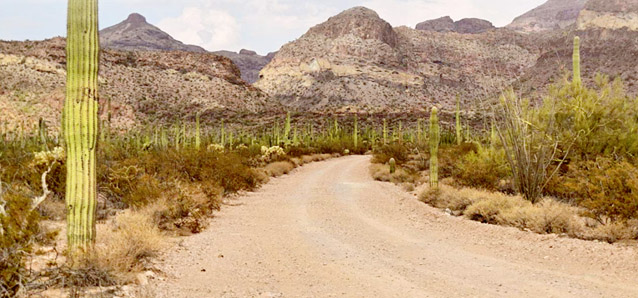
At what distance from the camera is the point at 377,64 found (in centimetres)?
10719

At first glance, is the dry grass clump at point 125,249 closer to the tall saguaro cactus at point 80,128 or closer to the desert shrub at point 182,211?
the tall saguaro cactus at point 80,128

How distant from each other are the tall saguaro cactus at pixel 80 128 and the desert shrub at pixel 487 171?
1032 cm

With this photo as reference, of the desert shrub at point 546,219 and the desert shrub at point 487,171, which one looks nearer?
the desert shrub at point 546,219

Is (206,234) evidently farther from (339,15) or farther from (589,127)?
(339,15)

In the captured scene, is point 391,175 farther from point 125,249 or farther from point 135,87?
point 135,87

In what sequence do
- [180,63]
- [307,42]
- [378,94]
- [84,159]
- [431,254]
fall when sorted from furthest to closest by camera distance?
1. [307,42]
2. [378,94]
3. [180,63]
4. [431,254]
5. [84,159]

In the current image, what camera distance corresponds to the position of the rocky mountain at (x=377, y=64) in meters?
93.1

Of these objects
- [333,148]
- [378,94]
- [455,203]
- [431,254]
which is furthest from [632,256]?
[378,94]

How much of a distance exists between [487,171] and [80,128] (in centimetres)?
1093

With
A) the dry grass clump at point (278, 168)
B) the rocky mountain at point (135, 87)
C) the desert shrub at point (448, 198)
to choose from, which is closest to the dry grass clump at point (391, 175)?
the dry grass clump at point (278, 168)

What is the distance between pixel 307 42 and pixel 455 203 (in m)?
110

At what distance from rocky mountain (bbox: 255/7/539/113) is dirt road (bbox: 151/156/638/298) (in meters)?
70.6

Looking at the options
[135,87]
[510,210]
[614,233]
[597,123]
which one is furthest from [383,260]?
[135,87]

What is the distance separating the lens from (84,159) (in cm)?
624
